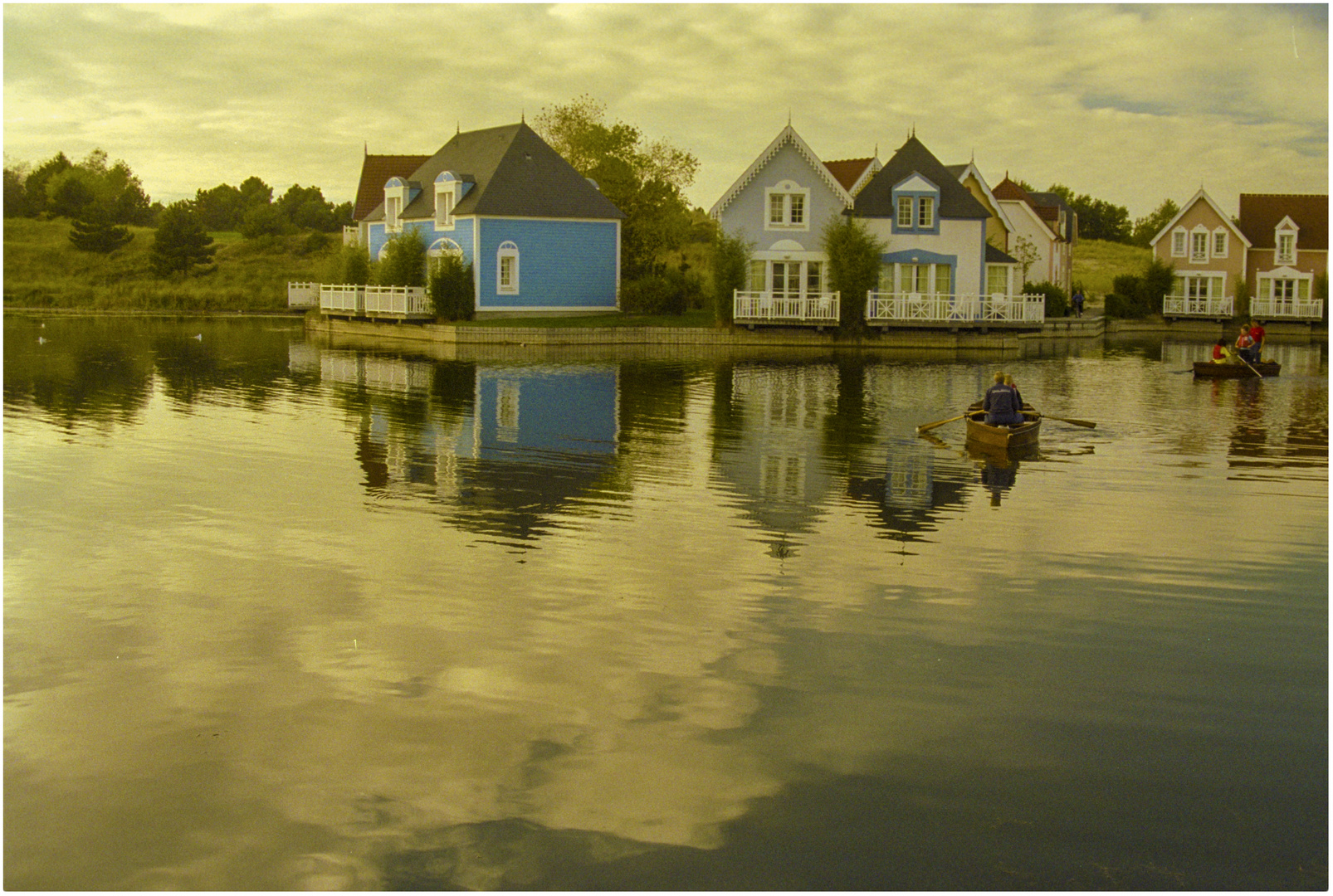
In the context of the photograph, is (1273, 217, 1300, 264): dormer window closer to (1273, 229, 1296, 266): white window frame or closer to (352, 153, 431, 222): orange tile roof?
(1273, 229, 1296, 266): white window frame

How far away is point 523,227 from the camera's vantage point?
184 ft

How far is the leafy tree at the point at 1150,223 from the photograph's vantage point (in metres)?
Answer: 134

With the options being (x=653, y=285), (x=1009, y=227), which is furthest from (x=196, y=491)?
(x=1009, y=227)

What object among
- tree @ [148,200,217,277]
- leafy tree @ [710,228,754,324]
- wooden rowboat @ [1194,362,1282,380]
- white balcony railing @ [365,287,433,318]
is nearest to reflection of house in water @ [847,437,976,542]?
wooden rowboat @ [1194,362,1282,380]

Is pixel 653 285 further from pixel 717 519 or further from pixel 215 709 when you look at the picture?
pixel 215 709

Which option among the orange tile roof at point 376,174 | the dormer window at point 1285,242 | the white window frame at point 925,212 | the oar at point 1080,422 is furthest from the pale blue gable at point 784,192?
the dormer window at point 1285,242

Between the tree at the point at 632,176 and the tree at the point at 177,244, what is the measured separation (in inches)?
1324

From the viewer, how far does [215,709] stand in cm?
871

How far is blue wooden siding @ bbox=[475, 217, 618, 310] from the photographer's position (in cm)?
5516

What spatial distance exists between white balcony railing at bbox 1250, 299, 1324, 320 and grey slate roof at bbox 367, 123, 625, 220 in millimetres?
37605

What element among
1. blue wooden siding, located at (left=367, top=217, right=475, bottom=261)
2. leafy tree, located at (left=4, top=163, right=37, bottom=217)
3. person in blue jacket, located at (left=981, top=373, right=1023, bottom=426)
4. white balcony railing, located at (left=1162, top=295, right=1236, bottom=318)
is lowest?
person in blue jacket, located at (left=981, top=373, right=1023, bottom=426)

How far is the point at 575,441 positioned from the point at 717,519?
722 cm

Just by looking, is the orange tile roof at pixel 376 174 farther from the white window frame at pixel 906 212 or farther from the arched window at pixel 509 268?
the white window frame at pixel 906 212

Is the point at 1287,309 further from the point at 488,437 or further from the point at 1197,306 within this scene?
the point at 488,437
